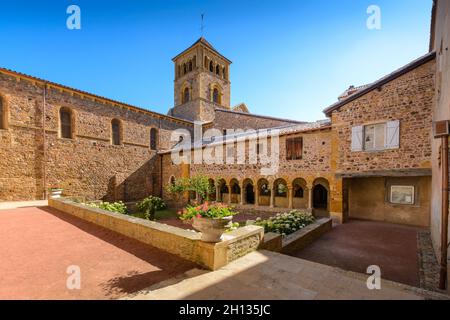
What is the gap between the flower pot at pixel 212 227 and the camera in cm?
352

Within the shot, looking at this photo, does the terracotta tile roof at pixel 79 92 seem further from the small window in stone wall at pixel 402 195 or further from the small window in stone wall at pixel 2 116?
the small window in stone wall at pixel 402 195

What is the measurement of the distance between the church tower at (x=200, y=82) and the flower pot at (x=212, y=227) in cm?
2006

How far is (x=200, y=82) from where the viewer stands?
23.0 meters

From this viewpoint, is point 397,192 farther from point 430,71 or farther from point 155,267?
point 155,267

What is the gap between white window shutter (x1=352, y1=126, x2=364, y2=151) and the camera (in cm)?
904

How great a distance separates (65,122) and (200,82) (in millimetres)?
13934

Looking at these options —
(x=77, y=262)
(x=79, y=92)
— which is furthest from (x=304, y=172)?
(x=79, y=92)

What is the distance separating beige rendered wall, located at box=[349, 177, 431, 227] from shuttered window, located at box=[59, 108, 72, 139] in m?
17.1

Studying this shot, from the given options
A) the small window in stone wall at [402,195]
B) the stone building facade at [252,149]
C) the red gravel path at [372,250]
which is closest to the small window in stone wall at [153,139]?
the stone building facade at [252,149]

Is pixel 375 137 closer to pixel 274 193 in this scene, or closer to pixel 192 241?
pixel 274 193

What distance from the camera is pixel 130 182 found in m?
16.2

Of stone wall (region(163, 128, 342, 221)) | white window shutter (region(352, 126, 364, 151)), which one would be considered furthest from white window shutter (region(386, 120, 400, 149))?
stone wall (region(163, 128, 342, 221))

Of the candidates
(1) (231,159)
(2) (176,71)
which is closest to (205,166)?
(1) (231,159)

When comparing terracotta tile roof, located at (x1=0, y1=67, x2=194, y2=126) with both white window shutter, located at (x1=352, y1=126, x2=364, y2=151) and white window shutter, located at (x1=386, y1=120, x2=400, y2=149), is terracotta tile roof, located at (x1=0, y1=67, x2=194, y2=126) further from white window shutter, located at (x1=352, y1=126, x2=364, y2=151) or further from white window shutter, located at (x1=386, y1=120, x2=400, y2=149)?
white window shutter, located at (x1=386, y1=120, x2=400, y2=149)
